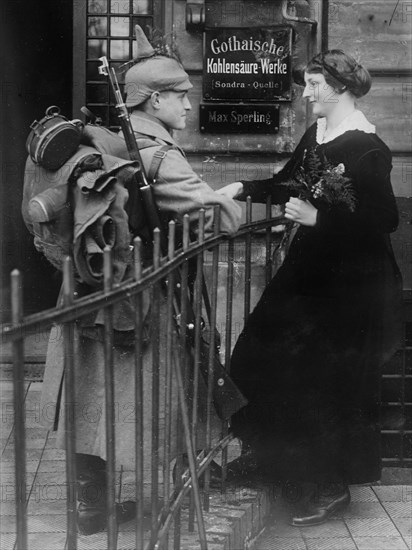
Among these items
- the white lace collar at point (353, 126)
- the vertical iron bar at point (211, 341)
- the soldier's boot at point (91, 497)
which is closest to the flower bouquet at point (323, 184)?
the white lace collar at point (353, 126)

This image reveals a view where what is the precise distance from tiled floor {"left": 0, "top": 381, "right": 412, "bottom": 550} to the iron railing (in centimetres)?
37

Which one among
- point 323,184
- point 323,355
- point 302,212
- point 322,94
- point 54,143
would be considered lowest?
point 323,355

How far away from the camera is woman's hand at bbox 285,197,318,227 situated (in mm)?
4188

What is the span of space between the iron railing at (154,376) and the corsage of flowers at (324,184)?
0.27 metres

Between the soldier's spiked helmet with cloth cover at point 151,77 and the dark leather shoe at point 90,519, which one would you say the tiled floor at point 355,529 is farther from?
the soldier's spiked helmet with cloth cover at point 151,77

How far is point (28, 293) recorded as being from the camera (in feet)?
25.0

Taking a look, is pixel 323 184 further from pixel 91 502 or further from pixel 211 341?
pixel 91 502

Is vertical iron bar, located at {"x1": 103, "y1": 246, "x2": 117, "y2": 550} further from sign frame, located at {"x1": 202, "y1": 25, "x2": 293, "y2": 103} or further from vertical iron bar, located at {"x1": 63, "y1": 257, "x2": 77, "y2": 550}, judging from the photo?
sign frame, located at {"x1": 202, "y1": 25, "x2": 293, "y2": 103}

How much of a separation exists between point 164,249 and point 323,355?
0.98 m

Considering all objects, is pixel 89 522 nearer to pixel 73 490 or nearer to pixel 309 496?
pixel 309 496

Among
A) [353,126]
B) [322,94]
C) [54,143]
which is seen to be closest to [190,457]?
[54,143]

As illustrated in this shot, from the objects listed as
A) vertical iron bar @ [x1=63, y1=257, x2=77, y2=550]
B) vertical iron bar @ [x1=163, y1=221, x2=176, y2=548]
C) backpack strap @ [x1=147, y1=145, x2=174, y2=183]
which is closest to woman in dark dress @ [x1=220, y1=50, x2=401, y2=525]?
backpack strap @ [x1=147, y1=145, x2=174, y2=183]

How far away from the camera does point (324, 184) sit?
4.09 metres

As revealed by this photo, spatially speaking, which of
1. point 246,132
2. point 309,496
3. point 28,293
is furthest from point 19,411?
point 28,293
